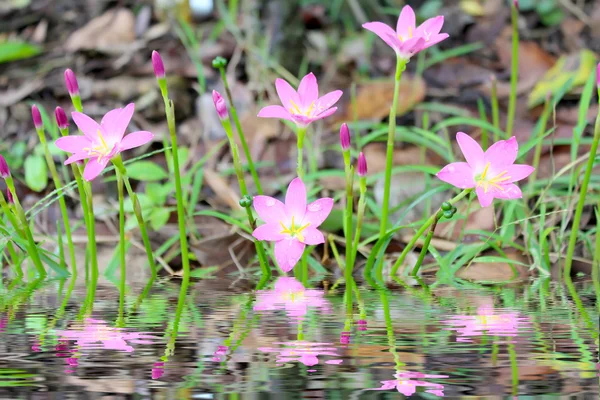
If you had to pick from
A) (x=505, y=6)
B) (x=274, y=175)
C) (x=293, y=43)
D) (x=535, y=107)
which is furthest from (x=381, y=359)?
(x=505, y=6)

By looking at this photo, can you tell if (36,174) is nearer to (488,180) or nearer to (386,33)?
(386,33)

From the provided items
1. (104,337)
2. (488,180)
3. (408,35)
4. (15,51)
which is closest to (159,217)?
(408,35)

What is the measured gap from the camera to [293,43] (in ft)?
9.45

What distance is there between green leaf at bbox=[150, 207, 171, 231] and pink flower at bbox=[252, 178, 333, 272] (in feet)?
2.69

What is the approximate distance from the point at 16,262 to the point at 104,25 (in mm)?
2326

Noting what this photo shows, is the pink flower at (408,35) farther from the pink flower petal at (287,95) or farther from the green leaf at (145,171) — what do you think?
the green leaf at (145,171)

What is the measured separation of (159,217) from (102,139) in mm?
816

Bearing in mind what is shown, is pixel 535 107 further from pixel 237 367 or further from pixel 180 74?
pixel 237 367

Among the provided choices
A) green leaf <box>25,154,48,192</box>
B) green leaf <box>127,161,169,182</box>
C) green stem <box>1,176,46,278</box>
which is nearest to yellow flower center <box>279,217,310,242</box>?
green stem <box>1,176,46,278</box>

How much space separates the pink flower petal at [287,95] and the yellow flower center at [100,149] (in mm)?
284

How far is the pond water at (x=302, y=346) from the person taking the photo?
1.86 feet

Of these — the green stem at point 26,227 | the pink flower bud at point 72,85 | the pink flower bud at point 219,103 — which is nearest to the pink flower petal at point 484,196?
the pink flower bud at point 219,103

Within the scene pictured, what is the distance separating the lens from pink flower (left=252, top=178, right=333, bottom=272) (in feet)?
3.70

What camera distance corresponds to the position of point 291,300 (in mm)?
1031
